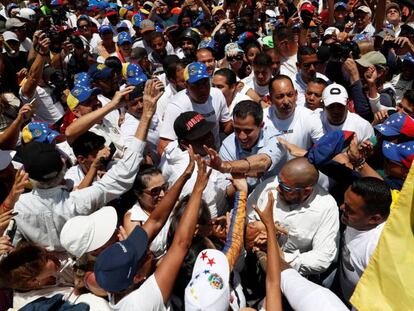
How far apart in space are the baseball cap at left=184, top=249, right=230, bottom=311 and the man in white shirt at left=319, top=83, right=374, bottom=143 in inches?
86.1

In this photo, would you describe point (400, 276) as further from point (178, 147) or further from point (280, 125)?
point (280, 125)

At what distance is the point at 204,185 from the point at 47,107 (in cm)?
311

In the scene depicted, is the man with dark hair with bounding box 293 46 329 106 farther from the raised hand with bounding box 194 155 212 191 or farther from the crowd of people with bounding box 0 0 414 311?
the raised hand with bounding box 194 155 212 191

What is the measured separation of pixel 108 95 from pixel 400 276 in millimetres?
3806

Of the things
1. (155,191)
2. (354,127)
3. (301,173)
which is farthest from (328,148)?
(155,191)

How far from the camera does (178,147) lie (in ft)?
10.3

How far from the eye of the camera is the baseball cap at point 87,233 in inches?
A: 82.8

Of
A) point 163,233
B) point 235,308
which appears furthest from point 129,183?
point 235,308

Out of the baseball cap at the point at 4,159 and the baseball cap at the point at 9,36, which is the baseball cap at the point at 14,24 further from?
the baseball cap at the point at 4,159

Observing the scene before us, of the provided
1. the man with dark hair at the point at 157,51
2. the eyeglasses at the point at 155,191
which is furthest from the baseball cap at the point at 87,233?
the man with dark hair at the point at 157,51

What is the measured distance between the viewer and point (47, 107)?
475 centimetres

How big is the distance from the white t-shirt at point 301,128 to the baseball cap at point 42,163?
202cm

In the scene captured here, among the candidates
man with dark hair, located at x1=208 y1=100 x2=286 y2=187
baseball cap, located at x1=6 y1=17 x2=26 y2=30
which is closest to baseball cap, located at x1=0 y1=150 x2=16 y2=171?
man with dark hair, located at x1=208 y1=100 x2=286 y2=187

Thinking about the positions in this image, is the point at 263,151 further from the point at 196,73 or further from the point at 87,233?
the point at 87,233
